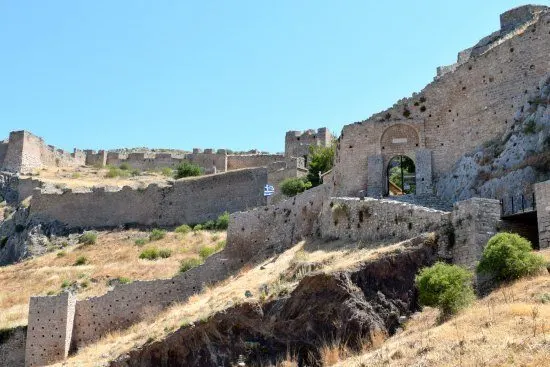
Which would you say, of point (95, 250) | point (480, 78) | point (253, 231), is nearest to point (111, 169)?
point (95, 250)

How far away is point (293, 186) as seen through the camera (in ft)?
133

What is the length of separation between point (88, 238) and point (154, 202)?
522cm

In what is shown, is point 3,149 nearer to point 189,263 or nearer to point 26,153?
point 26,153

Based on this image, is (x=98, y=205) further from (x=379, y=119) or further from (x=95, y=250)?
(x=379, y=119)

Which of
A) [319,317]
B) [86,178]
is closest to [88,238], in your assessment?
[86,178]

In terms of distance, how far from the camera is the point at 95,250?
150 feet

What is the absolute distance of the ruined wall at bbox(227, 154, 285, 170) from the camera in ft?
194

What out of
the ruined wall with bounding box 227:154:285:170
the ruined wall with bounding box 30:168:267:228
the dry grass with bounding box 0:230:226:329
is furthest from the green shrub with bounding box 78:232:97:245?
the ruined wall with bounding box 227:154:285:170

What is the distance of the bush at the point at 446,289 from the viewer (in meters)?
16.1

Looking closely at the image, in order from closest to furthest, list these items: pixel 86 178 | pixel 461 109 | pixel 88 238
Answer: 1. pixel 461 109
2. pixel 88 238
3. pixel 86 178

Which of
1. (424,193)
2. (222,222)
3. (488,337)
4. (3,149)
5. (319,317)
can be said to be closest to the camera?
(488,337)

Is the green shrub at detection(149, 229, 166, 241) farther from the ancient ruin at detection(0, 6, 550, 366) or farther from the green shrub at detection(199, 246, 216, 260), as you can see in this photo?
the ancient ruin at detection(0, 6, 550, 366)

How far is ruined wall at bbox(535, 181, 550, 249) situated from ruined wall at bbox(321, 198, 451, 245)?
2.31m

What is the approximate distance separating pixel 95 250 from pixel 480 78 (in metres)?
26.4
